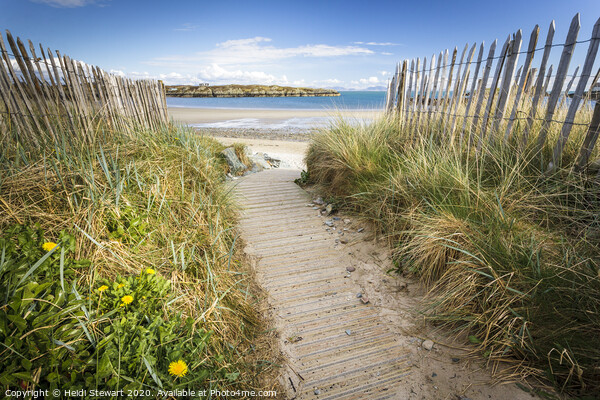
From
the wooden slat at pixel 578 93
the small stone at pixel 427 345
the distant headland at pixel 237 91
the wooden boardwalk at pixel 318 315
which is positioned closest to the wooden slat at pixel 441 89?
the wooden slat at pixel 578 93

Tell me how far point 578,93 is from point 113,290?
4.36m

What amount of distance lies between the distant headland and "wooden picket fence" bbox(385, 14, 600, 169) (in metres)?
68.7

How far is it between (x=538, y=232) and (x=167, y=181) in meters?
3.48

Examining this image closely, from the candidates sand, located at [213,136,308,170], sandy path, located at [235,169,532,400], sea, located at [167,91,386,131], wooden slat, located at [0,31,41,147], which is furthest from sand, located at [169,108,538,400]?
sand, located at [213,136,308,170]

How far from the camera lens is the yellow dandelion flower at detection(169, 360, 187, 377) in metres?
1.36

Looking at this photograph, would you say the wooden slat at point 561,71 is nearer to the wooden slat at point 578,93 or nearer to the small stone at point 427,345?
the wooden slat at point 578,93

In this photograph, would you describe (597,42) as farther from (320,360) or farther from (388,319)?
(320,360)

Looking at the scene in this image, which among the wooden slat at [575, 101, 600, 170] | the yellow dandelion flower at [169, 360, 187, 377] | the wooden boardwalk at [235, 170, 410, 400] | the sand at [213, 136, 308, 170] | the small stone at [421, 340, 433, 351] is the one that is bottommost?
the sand at [213, 136, 308, 170]

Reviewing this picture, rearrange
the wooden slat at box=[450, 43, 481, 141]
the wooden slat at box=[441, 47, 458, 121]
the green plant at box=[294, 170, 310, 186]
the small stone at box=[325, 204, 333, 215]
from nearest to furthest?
1. the wooden slat at box=[450, 43, 481, 141]
2. the small stone at box=[325, 204, 333, 215]
3. the wooden slat at box=[441, 47, 458, 121]
4. the green plant at box=[294, 170, 310, 186]

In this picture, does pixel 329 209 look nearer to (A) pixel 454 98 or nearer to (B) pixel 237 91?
(A) pixel 454 98

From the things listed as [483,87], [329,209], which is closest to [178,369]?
[329,209]

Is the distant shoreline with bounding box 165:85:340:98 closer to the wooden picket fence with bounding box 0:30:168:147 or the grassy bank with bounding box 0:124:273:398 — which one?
the wooden picket fence with bounding box 0:30:168:147

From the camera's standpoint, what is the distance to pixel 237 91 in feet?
230

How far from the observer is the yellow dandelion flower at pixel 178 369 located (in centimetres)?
136
